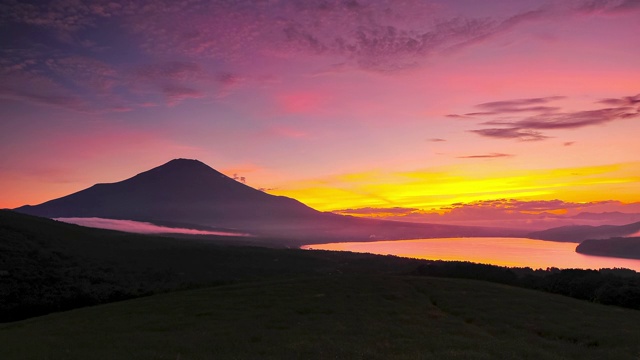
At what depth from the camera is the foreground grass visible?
27969 millimetres

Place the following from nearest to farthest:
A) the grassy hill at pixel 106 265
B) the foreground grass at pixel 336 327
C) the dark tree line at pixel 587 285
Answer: the foreground grass at pixel 336 327
the dark tree line at pixel 587 285
the grassy hill at pixel 106 265

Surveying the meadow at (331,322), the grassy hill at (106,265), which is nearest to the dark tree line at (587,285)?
the meadow at (331,322)

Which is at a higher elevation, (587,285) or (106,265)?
(587,285)

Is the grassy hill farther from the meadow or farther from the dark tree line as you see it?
the dark tree line

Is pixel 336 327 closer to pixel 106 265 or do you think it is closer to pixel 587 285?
pixel 587 285

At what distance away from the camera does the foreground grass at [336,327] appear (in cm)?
2797

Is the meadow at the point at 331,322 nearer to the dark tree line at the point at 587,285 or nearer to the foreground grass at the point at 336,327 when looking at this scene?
the foreground grass at the point at 336,327

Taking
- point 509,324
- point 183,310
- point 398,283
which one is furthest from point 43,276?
point 509,324

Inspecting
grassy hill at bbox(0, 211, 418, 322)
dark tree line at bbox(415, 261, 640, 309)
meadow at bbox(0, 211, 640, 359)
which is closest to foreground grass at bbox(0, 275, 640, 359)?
meadow at bbox(0, 211, 640, 359)

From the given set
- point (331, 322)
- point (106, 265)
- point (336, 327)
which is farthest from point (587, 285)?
point (106, 265)

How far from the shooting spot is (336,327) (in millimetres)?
34344

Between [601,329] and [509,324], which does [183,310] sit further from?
[601,329]

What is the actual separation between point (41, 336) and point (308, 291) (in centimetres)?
2541

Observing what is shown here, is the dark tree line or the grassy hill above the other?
the dark tree line
